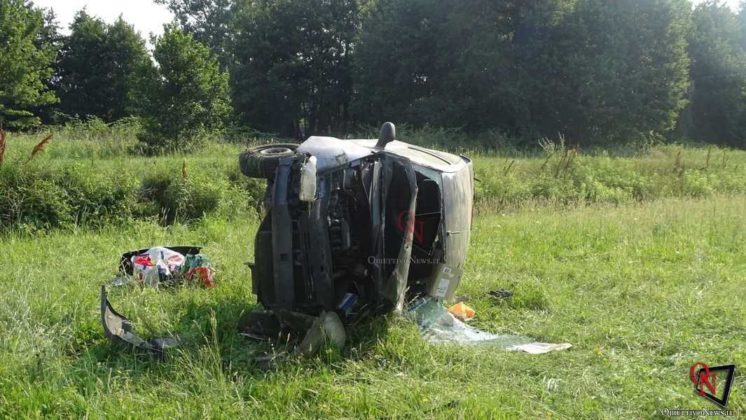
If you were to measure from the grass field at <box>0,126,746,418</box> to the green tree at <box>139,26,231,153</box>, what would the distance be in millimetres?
6454

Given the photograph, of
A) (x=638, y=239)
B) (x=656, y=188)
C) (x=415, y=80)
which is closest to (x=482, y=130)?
(x=415, y=80)

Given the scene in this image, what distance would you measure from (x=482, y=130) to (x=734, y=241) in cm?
2230

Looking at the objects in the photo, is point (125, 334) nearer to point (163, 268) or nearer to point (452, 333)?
point (163, 268)

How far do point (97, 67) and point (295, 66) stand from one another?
40.3 ft

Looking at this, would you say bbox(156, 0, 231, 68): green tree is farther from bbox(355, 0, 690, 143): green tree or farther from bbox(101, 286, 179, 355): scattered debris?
bbox(101, 286, 179, 355): scattered debris

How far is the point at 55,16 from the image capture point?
3897 centimetres

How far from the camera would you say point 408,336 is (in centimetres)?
397

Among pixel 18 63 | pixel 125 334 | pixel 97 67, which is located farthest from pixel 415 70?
pixel 125 334

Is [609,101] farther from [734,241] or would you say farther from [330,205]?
[330,205]

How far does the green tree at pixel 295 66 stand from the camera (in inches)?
1426

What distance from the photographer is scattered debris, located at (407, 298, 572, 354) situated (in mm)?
4105

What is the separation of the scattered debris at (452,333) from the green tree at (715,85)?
39990 millimetres

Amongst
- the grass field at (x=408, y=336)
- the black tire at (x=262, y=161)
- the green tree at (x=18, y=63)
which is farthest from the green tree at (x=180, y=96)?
the black tire at (x=262, y=161)

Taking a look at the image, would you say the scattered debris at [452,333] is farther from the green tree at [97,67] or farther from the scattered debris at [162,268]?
the green tree at [97,67]
